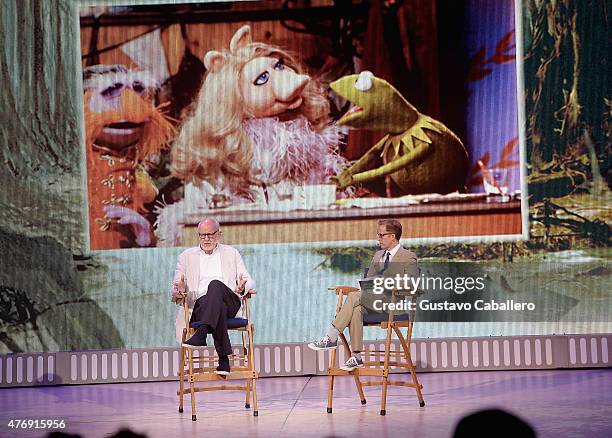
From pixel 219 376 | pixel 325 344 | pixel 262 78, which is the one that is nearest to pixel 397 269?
pixel 325 344

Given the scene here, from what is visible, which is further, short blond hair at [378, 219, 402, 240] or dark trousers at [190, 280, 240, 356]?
short blond hair at [378, 219, 402, 240]

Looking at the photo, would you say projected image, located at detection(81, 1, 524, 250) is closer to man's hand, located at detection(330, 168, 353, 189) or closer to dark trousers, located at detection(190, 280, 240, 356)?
man's hand, located at detection(330, 168, 353, 189)

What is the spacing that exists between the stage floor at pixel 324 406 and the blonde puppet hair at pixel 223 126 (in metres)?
1.50

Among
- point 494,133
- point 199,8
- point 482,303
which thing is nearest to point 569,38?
point 494,133

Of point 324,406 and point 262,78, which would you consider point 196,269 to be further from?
point 262,78

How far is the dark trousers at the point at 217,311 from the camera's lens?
4996 millimetres

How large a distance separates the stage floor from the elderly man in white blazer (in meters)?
0.40

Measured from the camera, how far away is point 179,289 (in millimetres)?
5230

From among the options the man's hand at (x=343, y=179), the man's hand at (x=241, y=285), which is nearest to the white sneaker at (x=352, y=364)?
the man's hand at (x=241, y=285)

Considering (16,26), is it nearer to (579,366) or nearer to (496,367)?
(496,367)

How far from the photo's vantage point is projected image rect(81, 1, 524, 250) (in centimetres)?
707

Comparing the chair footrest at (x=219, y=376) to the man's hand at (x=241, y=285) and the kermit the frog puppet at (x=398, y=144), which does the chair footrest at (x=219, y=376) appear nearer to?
the man's hand at (x=241, y=285)

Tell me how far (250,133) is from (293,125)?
1.04ft

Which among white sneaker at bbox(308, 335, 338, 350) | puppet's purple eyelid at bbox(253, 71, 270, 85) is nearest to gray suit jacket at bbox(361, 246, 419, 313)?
white sneaker at bbox(308, 335, 338, 350)
